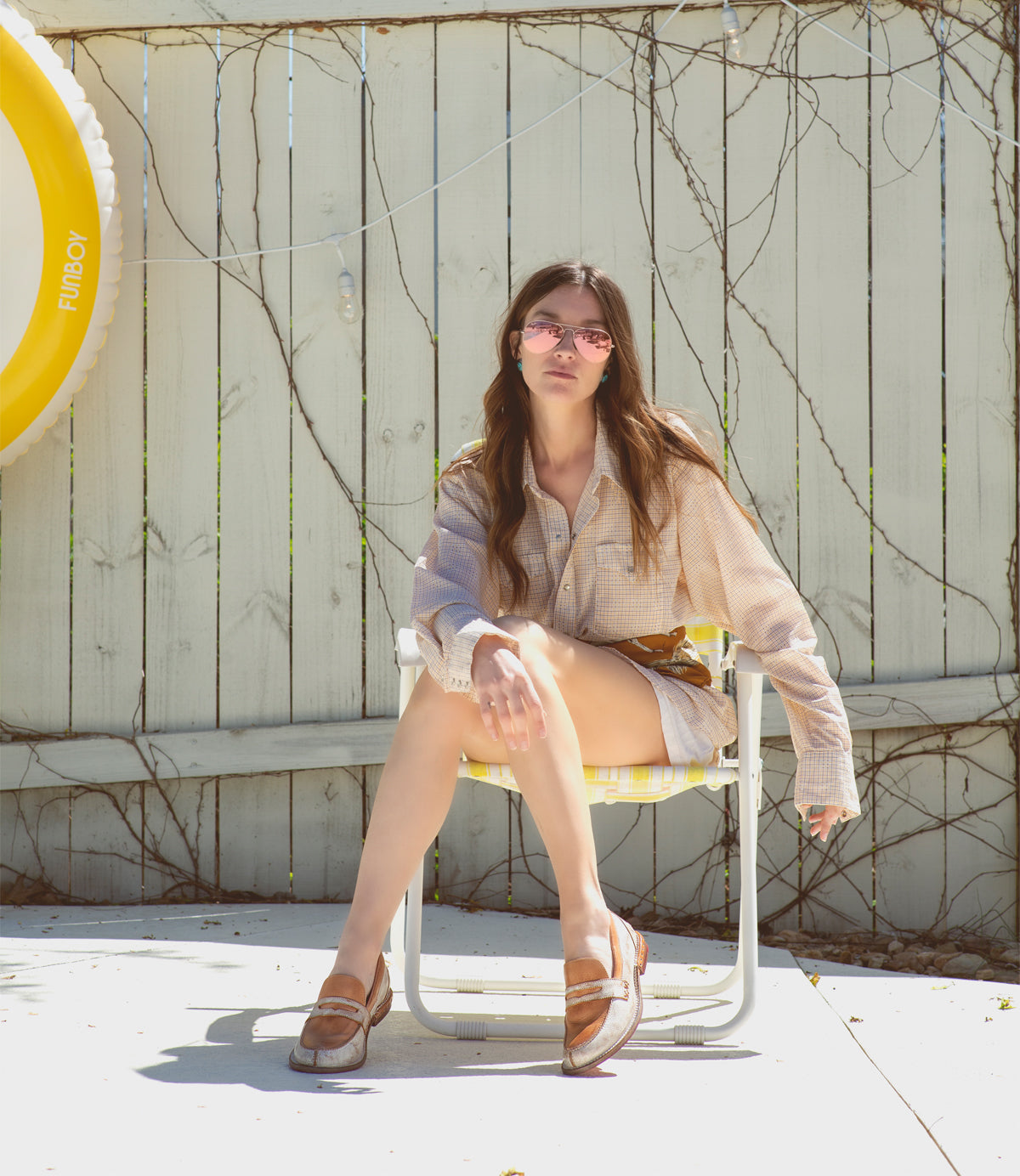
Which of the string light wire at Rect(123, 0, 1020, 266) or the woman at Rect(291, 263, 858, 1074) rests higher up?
the string light wire at Rect(123, 0, 1020, 266)

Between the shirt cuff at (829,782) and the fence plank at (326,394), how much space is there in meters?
1.23

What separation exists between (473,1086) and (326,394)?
163 centimetres

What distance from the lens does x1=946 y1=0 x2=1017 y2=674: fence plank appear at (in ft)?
8.25

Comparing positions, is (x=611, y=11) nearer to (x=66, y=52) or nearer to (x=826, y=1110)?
(x=66, y=52)

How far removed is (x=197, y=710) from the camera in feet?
8.53

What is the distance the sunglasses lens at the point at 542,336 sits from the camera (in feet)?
5.77

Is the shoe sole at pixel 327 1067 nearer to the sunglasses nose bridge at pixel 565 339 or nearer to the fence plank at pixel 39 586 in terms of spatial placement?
the sunglasses nose bridge at pixel 565 339

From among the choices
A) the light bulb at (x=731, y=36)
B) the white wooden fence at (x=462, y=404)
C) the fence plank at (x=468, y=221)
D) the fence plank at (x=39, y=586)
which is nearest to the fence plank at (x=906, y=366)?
the white wooden fence at (x=462, y=404)

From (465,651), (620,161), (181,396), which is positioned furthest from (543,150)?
(465,651)

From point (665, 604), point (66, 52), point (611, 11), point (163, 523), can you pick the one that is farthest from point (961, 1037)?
point (66, 52)

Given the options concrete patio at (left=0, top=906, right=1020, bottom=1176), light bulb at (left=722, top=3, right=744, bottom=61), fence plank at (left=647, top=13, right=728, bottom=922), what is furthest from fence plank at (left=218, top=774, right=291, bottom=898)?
light bulb at (left=722, top=3, right=744, bottom=61)

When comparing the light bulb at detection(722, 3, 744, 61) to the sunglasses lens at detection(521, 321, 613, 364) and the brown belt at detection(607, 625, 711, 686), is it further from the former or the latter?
the brown belt at detection(607, 625, 711, 686)

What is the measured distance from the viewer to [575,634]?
1.79 m

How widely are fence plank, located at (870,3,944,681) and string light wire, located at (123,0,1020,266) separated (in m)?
0.04
